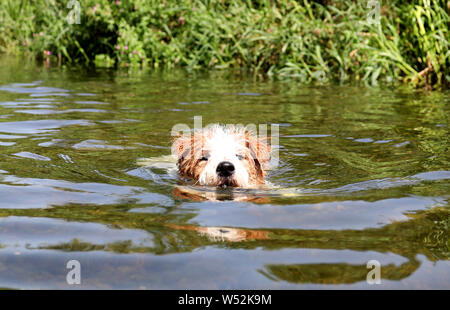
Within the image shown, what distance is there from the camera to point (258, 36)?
45.4ft

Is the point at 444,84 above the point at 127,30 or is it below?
below

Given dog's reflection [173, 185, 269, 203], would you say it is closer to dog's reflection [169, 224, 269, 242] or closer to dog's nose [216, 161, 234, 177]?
dog's nose [216, 161, 234, 177]

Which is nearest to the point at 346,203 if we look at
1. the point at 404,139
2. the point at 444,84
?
the point at 404,139

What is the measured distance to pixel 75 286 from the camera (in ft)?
9.36

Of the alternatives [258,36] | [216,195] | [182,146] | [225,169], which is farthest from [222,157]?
[258,36]

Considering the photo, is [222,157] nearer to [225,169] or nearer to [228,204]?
[225,169]

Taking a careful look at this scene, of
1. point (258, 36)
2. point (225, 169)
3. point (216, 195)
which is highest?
point (258, 36)

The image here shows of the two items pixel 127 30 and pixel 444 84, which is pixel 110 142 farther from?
pixel 127 30

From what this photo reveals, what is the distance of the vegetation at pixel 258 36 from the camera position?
11.3 meters

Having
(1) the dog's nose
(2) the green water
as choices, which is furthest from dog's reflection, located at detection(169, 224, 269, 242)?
(1) the dog's nose

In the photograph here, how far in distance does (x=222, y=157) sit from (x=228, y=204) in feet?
3.75

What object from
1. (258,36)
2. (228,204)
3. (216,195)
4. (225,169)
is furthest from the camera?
(258,36)

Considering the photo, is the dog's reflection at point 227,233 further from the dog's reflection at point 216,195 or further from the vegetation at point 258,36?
the vegetation at point 258,36
